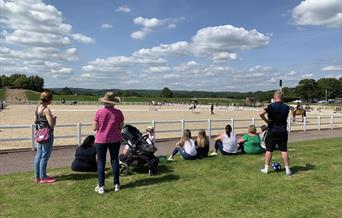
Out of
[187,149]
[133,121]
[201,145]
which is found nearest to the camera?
[187,149]

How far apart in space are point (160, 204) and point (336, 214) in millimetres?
2567

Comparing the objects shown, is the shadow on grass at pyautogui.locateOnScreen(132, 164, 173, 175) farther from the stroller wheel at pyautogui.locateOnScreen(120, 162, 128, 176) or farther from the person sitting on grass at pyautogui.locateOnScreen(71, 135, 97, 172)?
the person sitting on grass at pyautogui.locateOnScreen(71, 135, 97, 172)

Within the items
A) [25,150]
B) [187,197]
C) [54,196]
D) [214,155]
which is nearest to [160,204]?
[187,197]

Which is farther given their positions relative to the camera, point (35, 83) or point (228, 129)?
point (35, 83)

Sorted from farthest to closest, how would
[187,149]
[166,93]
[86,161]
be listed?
[166,93] → [187,149] → [86,161]

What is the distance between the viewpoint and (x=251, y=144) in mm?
10508

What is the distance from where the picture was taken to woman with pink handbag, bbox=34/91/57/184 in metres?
7.08

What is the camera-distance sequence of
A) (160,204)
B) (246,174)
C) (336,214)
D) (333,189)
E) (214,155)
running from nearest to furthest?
1. (336,214)
2. (160,204)
3. (333,189)
4. (246,174)
5. (214,155)

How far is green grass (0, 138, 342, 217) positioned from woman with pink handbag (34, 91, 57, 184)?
29cm

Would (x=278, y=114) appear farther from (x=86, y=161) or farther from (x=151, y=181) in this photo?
(x=86, y=161)

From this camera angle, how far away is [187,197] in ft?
21.2

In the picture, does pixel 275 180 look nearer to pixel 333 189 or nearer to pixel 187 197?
pixel 333 189

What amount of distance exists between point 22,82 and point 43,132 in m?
170

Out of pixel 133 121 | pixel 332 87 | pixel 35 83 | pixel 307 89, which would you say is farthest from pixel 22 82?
pixel 133 121
